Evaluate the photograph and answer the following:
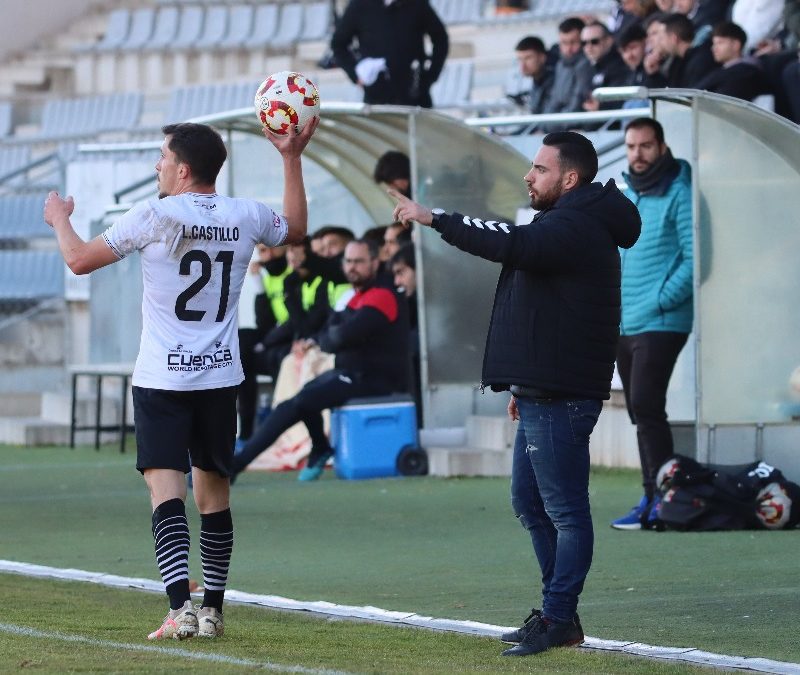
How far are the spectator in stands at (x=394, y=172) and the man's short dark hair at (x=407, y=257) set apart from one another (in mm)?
609

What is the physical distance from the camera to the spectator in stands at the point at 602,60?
16.7 m

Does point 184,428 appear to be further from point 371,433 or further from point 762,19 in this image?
point 762,19

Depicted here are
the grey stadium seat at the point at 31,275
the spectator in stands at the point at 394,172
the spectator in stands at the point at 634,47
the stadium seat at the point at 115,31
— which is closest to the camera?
the spectator in stands at the point at 394,172

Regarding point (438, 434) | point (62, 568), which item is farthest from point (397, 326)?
point (62, 568)

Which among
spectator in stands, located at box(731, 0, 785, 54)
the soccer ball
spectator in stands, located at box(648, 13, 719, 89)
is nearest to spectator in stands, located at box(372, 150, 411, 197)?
spectator in stands, located at box(648, 13, 719, 89)

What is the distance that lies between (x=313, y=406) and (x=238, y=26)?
697 inches

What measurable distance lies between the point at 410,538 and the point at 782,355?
2.68m

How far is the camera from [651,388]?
418 inches

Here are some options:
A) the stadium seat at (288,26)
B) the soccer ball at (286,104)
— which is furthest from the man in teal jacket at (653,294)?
the stadium seat at (288,26)

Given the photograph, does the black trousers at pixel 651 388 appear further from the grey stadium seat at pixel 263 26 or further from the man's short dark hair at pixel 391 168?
the grey stadium seat at pixel 263 26

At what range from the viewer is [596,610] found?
7.56 m

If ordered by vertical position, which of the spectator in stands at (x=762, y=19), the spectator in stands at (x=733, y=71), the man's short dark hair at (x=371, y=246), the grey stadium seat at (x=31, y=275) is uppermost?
the spectator in stands at (x=762, y=19)

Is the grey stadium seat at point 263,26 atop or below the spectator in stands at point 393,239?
atop

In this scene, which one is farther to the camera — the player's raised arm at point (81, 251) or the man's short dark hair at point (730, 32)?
the man's short dark hair at point (730, 32)
